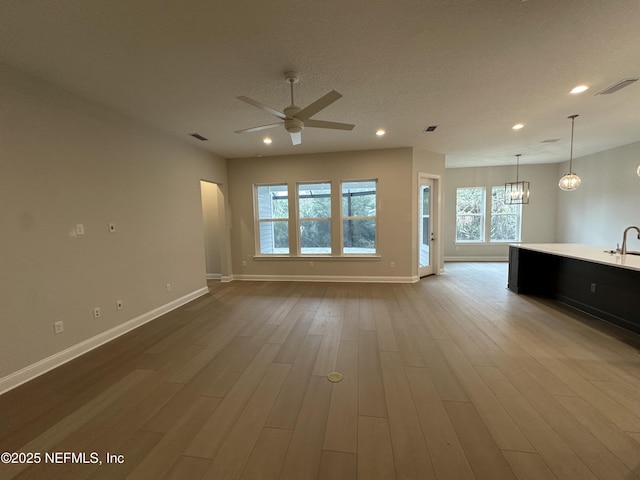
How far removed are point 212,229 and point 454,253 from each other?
709 centimetres

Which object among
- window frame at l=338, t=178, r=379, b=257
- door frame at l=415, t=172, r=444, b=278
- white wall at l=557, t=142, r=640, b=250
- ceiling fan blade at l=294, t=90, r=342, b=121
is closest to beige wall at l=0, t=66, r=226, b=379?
ceiling fan blade at l=294, t=90, r=342, b=121

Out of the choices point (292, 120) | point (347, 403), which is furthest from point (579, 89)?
point (347, 403)

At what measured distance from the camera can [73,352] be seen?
2740 millimetres

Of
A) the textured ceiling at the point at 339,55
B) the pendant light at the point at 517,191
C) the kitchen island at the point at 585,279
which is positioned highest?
the textured ceiling at the point at 339,55

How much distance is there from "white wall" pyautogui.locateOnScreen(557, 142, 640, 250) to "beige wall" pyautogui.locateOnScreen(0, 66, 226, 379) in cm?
903

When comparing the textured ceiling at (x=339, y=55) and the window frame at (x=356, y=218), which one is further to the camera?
the window frame at (x=356, y=218)

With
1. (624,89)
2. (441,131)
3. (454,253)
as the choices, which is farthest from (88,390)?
(454,253)

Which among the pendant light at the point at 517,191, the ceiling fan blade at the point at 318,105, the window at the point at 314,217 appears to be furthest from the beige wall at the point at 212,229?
the pendant light at the point at 517,191

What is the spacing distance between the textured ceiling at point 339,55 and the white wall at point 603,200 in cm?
274

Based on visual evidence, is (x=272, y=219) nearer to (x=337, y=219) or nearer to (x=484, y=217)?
(x=337, y=219)

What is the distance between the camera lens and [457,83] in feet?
9.00

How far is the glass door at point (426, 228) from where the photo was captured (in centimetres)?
590

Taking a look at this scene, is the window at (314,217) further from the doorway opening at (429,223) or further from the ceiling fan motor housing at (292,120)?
the ceiling fan motor housing at (292,120)

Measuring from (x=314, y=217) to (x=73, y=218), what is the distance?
4014 millimetres
